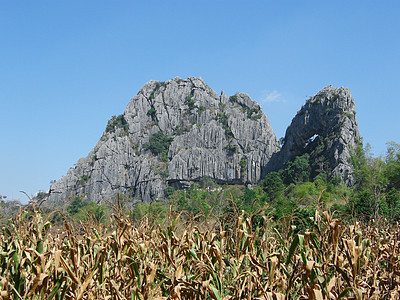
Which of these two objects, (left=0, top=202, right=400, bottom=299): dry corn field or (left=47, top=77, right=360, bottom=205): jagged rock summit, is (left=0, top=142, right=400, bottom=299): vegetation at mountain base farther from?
(left=47, top=77, right=360, bottom=205): jagged rock summit

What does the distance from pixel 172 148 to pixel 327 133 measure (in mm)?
36878

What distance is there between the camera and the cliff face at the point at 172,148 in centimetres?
8538

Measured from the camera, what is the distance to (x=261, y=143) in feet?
287

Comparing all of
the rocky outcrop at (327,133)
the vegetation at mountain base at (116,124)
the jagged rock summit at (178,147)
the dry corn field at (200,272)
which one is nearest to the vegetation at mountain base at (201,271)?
the dry corn field at (200,272)

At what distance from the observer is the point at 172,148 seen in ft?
297

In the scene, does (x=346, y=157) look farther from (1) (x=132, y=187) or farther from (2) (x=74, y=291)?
(2) (x=74, y=291)

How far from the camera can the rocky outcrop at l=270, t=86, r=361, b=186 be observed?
204 feet

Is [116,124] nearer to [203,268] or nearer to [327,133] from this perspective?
[327,133]

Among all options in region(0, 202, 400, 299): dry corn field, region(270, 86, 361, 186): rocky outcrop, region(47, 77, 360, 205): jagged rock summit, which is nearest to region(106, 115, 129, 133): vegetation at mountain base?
region(47, 77, 360, 205): jagged rock summit

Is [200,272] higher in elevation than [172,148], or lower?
lower

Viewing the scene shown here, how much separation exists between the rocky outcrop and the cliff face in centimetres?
1267

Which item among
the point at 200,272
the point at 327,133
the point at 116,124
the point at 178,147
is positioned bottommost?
the point at 200,272

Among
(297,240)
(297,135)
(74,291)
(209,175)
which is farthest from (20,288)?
(209,175)

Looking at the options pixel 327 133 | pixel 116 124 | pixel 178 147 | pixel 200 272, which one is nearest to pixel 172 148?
pixel 178 147
